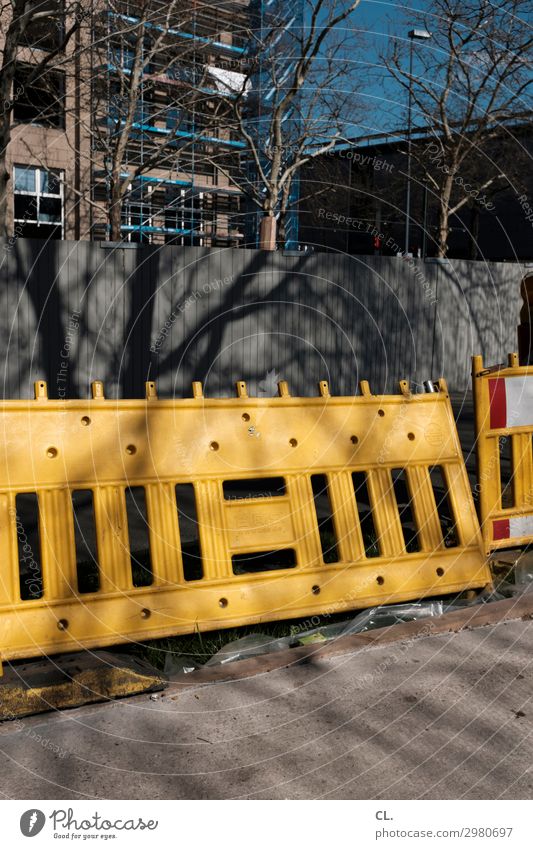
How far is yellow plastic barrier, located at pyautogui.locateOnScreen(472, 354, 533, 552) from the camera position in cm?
593

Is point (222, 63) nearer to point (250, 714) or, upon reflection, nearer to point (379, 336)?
point (379, 336)

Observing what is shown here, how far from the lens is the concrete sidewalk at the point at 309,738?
126 inches

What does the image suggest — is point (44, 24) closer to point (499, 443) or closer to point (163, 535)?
point (499, 443)

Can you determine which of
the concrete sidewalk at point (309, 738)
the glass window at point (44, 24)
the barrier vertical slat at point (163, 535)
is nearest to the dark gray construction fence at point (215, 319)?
the glass window at point (44, 24)

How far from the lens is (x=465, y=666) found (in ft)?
14.3

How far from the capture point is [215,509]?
4.83 meters

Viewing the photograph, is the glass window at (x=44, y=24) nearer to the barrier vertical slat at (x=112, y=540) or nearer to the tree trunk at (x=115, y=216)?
the tree trunk at (x=115, y=216)

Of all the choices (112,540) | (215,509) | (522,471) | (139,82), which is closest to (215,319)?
(522,471)

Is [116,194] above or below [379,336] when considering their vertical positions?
above

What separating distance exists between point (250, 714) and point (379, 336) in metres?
11.9

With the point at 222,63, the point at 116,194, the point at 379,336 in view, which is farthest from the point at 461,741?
the point at 222,63

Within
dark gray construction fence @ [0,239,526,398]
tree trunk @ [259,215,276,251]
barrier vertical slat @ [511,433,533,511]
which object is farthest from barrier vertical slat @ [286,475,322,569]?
tree trunk @ [259,215,276,251]

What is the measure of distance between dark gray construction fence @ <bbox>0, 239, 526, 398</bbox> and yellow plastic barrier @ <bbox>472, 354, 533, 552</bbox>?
7239 mm

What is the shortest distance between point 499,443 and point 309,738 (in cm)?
311
